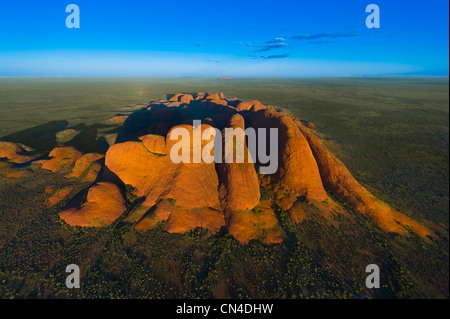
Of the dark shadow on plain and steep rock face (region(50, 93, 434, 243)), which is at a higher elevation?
the dark shadow on plain

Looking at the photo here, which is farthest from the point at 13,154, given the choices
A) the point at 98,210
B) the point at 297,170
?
the point at 297,170

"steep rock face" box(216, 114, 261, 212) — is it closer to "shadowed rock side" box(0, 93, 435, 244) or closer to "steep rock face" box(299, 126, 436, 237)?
"shadowed rock side" box(0, 93, 435, 244)

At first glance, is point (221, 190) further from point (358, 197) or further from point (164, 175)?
point (358, 197)

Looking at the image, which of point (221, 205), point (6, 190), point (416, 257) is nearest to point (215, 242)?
point (221, 205)

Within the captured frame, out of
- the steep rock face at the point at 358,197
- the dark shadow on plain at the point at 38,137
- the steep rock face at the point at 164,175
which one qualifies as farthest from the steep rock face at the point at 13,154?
the steep rock face at the point at 358,197

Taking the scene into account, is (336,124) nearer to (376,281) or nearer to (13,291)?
(376,281)

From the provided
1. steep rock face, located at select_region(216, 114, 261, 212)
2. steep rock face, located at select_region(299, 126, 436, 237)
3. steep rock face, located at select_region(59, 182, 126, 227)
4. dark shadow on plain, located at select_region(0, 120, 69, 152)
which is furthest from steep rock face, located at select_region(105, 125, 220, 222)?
dark shadow on plain, located at select_region(0, 120, 69, 152)
